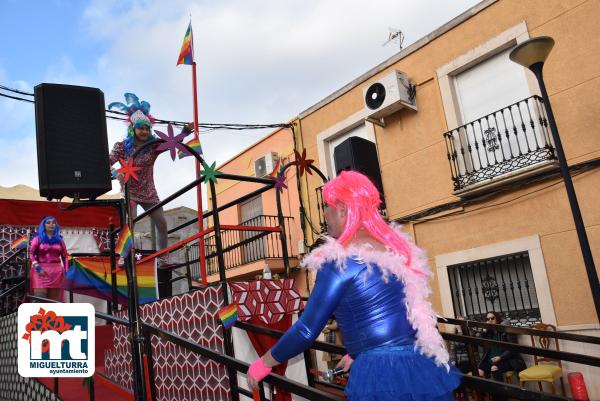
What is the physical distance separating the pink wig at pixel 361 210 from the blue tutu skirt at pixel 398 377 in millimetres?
371

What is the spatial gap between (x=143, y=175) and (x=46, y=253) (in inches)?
71.6

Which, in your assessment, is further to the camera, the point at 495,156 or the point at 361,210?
the point at 495,156

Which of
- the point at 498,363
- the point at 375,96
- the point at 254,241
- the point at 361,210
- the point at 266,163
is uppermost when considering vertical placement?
the point at 375,96

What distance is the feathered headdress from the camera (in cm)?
553

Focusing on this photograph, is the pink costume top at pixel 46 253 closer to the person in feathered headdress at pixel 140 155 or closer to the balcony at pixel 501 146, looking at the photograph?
the person in feathered headdress at pixel 140 155

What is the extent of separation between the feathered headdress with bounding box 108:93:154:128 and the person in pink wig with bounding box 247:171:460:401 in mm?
4188

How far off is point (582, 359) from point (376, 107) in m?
7.17

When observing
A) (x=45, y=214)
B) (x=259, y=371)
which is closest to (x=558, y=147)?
(x=259, y=371)

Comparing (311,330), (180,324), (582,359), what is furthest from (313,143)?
(311,330)

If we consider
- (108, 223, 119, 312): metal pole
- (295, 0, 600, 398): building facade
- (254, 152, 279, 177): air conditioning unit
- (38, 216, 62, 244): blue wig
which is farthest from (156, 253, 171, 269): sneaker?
(254, 152, 279, 177): air conditioning unit

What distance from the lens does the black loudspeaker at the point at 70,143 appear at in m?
4.22

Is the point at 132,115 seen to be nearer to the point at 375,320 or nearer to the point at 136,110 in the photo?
the point at 136,110

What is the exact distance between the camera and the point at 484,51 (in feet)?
27.5

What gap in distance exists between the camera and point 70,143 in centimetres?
436
